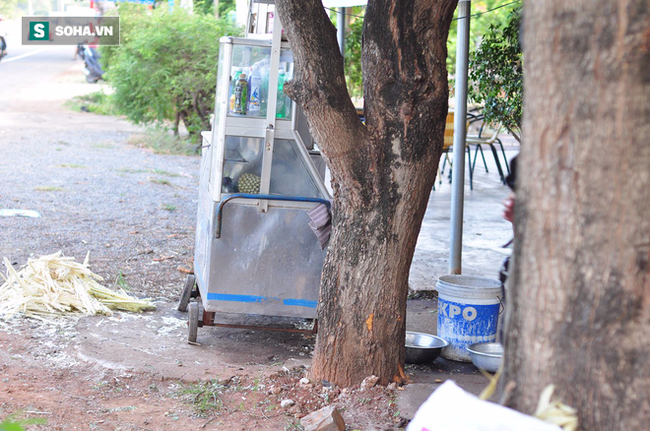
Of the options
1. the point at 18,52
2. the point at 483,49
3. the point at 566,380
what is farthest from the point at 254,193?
the point at 18,52

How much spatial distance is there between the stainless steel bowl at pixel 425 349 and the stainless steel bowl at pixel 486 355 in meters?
0.21

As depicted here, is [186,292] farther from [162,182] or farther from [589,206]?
[162,182]

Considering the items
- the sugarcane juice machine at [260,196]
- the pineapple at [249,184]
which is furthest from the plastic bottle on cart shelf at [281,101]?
the pineapple at [249,184]

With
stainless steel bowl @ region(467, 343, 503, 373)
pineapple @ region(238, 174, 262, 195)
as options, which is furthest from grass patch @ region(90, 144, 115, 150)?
stainless steel bowl @ region(467, 343, 503, 373)

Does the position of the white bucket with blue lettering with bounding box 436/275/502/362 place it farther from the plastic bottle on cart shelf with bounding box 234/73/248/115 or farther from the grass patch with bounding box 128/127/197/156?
the grass patch with bounding box 128/127/197/156

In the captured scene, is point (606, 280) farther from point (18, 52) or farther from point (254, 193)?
point (18, 52)

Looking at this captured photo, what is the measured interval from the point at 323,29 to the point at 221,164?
1.22 meters

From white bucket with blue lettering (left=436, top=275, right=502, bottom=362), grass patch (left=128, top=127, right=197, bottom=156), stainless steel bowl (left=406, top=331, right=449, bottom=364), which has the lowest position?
stainless steel bowl (left=406, top=331, right=449, bottom=364)

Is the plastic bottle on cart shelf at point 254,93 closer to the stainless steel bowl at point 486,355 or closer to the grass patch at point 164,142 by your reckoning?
the stainless steel bowl at point 486,355

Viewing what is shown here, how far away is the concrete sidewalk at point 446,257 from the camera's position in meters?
4.64

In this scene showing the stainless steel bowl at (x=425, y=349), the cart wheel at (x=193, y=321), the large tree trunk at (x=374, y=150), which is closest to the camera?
the large tree trunk at (x=374, y=150)

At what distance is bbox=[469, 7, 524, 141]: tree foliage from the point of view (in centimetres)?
623

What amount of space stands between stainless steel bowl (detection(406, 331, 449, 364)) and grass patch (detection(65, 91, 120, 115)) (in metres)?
18.2

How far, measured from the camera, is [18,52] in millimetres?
43750
